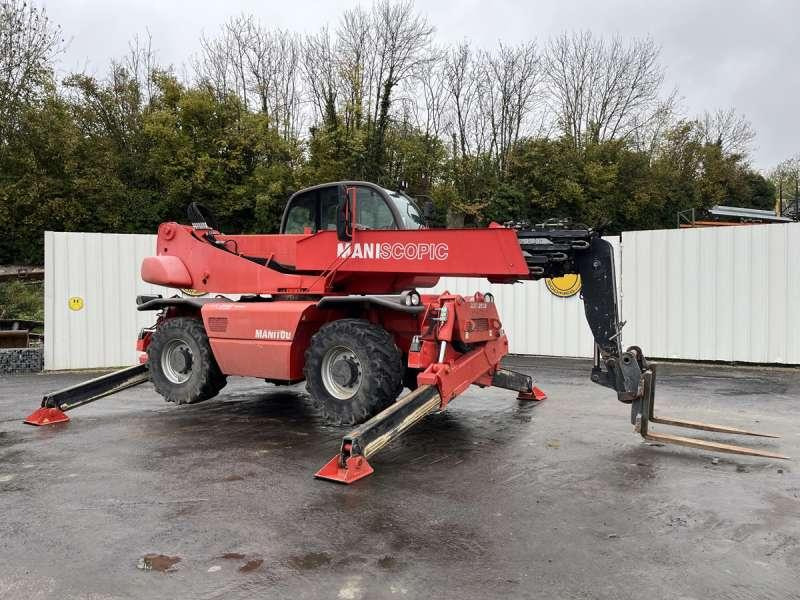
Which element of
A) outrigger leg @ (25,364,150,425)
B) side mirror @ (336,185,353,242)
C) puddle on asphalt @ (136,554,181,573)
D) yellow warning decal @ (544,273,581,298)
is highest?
side mirror @ (336,185,353,242)

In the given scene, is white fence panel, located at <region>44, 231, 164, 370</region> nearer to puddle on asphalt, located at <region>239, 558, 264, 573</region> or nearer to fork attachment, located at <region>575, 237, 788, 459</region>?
fork attachment, located at <region>575, 237, 788, 459</region>

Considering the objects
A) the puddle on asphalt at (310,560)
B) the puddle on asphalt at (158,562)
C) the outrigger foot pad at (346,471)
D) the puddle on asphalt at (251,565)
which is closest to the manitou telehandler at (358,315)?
the outrigger foot pad at (346,471)

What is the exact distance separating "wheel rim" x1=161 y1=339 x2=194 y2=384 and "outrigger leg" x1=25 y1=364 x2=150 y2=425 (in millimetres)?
497

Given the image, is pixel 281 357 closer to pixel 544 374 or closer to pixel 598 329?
pixel 598 329

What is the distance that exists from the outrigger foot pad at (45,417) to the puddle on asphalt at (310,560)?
4896 mm

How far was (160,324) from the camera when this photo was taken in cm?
796

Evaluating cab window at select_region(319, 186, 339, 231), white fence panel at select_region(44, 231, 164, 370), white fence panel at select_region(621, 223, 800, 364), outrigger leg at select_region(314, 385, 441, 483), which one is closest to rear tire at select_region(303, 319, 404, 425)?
outrigger leg at select_region(314, 385, 441, 483)

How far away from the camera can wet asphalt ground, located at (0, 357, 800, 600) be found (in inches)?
128

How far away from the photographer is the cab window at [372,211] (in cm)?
679

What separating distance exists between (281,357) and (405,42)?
2541 cm

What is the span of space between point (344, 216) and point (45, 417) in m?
4.09

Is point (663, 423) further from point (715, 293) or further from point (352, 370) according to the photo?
point (715, 293)

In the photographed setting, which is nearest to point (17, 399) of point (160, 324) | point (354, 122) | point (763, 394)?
point (160, 324)

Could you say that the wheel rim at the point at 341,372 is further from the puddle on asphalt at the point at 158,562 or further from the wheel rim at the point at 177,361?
the puddle on asphalt at the point at 158,562
